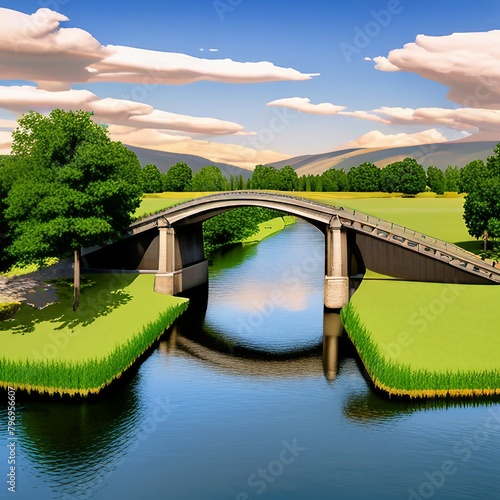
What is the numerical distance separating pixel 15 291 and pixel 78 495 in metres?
37.5

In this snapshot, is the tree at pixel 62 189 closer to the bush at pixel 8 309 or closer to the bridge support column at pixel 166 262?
the bush at pixel 8 309

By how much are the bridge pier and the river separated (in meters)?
20.9

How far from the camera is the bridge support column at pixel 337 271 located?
70625 mm

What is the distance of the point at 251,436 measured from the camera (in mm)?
37000

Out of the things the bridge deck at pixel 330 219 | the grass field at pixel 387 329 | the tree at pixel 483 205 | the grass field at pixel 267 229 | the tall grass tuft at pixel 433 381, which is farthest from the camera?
the grass field at pixel 267 229

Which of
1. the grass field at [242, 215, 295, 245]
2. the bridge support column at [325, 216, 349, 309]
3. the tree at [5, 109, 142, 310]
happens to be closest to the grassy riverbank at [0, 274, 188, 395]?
the tree at [5, 109, 142, 310]

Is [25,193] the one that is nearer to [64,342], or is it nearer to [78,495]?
[64,342]

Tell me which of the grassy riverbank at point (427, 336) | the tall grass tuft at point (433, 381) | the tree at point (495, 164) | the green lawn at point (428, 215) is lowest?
the tall grass tuft at point (433, 381)

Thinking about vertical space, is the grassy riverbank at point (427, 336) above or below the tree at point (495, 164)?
below

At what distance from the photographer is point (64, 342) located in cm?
4966

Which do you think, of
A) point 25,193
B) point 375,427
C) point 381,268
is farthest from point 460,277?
point 25,193

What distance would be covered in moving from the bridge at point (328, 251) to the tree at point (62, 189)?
14.4 m

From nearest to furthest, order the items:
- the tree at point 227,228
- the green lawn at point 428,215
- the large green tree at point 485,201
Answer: the large green tree at point 485,201 < the green lawn at point 428,215 < the tree at point 227,228

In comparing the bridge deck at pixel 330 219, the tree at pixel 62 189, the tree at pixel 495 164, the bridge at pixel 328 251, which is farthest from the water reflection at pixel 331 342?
the tree at pixel 495 164
